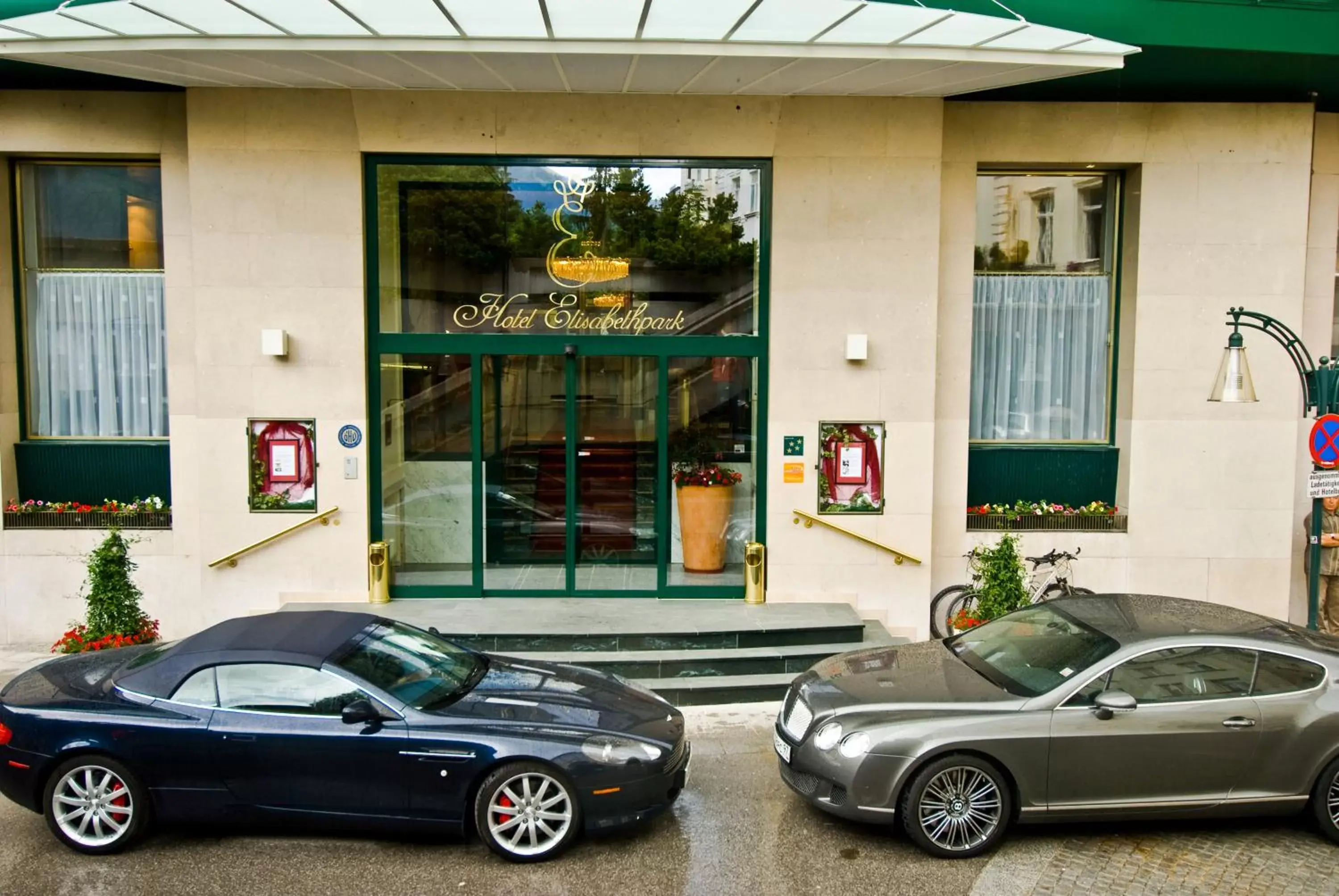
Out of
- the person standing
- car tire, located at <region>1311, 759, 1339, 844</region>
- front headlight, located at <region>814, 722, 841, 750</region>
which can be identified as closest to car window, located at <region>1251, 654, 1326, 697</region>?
car tire, located at <region>1311, 759, 1339, 844</region>

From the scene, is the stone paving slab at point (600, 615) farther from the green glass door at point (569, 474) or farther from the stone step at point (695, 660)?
the green glass door at point (569, 474)

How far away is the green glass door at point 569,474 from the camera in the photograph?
37.4 feet

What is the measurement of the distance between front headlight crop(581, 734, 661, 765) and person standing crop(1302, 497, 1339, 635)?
8.23 metres

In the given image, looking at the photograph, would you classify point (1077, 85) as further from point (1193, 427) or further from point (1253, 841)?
point (1253, 841)

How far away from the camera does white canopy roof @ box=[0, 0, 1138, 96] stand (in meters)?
8.88

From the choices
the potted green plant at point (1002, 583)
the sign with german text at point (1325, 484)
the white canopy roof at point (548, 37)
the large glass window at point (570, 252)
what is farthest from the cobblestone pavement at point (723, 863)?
the white canopy roof at point (548, 37)

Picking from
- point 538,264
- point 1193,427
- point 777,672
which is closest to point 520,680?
point 777,672

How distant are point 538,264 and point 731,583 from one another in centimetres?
403

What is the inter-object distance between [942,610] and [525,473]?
16.0ft

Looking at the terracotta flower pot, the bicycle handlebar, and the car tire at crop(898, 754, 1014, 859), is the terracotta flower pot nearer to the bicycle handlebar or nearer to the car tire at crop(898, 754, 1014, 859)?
the bicycle handlebar

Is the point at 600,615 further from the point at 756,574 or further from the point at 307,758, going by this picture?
the point at 307,758

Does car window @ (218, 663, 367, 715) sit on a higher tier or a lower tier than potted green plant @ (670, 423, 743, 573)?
lower

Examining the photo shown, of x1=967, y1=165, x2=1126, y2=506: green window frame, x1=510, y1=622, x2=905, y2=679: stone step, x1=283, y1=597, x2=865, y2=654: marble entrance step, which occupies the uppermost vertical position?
x1=967, y1=165, x2=1126, y2=506: green window frame

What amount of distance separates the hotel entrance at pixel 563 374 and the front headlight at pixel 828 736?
4.73 metres
